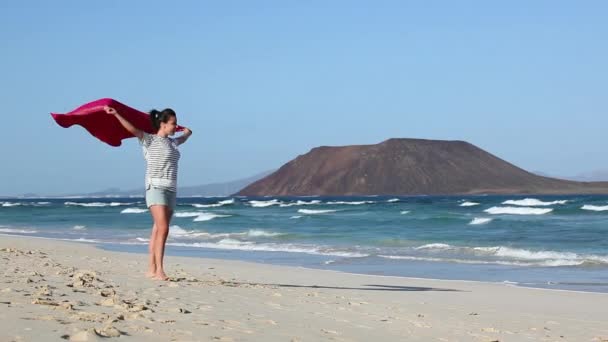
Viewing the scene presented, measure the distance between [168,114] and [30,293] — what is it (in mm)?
Answer: 2480

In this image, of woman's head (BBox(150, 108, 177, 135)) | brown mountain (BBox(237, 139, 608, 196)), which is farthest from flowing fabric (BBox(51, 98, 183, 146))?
brown mountain (BBox(237, 139, 608, 196))

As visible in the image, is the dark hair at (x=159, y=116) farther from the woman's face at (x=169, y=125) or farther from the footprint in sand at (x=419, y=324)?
the footprint in sand at (x=419, y=324)

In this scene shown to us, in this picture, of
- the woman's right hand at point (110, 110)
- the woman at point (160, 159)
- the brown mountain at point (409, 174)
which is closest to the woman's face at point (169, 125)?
the woman at point (160, 159)

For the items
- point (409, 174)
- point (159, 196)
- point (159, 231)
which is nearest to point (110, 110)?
point (159, 196)

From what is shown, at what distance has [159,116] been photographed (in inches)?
328

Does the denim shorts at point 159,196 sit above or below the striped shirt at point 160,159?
below

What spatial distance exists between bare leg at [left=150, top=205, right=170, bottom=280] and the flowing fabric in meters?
0.91

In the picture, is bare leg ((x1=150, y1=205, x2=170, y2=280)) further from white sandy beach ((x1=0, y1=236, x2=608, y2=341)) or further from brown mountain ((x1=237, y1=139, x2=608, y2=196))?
brown mountain ((x1=237, y1=139, x2=608, y2=196))

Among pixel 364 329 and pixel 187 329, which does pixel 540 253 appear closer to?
pixel 364 329

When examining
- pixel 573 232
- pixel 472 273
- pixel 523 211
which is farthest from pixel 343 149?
pixel 472 273

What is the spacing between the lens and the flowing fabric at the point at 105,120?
859cm

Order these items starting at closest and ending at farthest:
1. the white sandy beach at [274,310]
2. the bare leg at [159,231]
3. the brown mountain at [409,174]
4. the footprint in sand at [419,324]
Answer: the white sandy beach at [274,310]
the footprint in sand at [419,324]
the bare leg at [159,231]
the brown mountain at [409,174]

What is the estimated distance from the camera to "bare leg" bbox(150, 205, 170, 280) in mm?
8367

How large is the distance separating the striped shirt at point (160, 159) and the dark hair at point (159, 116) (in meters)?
0.14
